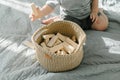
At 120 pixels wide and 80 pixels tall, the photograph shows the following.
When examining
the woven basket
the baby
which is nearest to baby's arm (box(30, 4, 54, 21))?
the baby

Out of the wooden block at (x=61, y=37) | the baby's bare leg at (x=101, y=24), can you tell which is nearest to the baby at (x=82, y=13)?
the baby's bare leg at (x=101, y=24)

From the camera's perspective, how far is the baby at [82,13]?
3.80 ft

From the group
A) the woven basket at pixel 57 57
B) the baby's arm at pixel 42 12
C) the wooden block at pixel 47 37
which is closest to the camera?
the woven basket at pixel 57 57

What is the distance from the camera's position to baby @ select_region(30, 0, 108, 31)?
1159mm

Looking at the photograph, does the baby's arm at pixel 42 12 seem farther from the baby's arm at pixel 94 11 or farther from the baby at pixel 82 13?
the baby's arm at pixel 94 11

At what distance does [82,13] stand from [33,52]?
0.31 m

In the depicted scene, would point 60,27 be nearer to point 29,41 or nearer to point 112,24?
point 29,41

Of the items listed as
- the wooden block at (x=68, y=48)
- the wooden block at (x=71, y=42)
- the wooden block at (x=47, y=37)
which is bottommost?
the wooden block at (x=68, y=48)

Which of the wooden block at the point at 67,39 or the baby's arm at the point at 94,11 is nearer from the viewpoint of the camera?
the wooden block at the point at 67,39

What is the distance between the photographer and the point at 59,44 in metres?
1.00

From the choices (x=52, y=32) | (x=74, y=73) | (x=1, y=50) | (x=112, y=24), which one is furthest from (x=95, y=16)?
(x=1, y=50)

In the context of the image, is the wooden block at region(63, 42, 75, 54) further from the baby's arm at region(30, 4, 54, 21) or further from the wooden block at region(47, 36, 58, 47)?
the baby's arm at region(30, 4, 54, 21)

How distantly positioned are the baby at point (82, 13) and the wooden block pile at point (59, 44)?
0.16 m

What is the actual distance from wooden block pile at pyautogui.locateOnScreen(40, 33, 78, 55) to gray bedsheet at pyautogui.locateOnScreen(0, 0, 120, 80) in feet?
0.25
